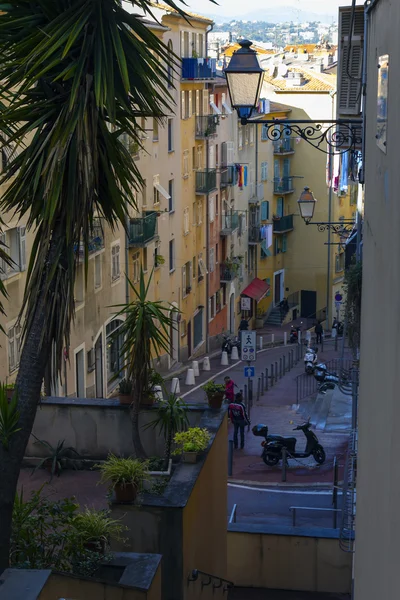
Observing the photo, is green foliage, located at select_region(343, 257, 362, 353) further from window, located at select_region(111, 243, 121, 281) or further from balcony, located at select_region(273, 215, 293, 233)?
balcony, located at select_region(273, 215, 293, 233)

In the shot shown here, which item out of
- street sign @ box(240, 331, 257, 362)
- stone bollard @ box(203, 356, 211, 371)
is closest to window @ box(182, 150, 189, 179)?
stone bollard @ box(203, 356, 211, 371)

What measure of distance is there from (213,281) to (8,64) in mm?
44643

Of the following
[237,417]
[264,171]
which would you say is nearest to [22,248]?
[237,417]

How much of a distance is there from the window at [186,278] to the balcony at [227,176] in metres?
7.03

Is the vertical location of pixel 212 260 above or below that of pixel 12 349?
above

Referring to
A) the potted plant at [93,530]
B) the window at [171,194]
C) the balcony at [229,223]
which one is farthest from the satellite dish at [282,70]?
the potted plant at [93,530]

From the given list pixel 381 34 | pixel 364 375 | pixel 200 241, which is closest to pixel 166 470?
pixel 364 375

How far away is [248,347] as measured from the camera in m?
28.4

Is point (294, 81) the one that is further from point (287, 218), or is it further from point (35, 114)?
point (35, 114)

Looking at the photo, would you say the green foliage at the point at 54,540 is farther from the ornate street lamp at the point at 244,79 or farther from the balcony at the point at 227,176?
the balcony at the point at 227,176

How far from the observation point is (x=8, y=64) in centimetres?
779

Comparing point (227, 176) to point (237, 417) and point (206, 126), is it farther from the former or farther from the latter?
point (237, 417)

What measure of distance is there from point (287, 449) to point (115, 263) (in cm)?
1176

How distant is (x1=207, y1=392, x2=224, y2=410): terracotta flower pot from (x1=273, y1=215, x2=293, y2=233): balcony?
174 ft
